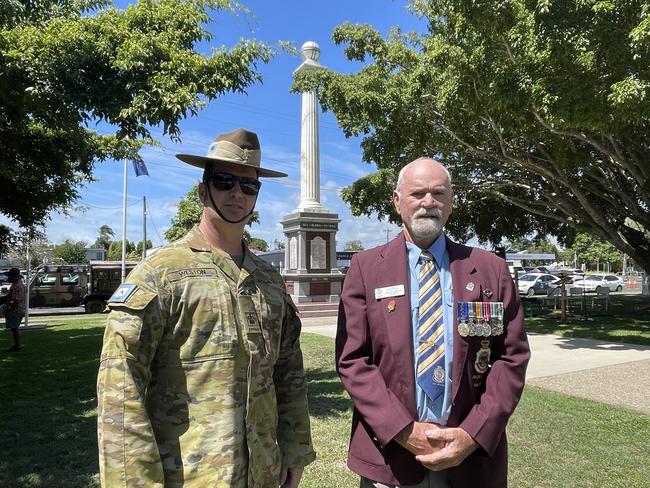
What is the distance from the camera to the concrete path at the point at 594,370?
22.6 feet

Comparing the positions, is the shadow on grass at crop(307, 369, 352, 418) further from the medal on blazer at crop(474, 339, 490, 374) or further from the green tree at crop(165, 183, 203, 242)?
the green tree at crop(165, 183, 203, 242)

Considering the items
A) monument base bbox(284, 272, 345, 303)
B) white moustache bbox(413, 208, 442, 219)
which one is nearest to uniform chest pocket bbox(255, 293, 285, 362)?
white moustache bbox(413, 208, 442, 219)

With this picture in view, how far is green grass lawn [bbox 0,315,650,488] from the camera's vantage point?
4184 millimetres

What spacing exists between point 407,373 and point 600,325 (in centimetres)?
1475

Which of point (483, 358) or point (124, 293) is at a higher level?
point (124, 293)

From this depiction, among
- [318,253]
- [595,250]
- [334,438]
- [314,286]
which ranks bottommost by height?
[334,438]

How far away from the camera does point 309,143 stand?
2211 cm

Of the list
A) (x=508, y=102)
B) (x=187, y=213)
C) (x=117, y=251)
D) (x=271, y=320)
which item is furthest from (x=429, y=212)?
(x=117, y=251)

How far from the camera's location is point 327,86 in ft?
40.0

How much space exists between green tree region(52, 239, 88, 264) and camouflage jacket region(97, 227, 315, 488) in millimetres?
97846

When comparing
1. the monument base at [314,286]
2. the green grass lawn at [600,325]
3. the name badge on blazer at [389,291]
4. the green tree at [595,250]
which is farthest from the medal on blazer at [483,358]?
the green tree at [595,250]

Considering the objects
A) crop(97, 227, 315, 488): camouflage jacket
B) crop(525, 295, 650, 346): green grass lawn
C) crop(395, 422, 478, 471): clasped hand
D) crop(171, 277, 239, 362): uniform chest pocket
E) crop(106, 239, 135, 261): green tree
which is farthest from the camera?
crop(106, 239, 135, 261): green tree

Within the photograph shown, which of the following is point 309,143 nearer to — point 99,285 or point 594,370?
point 99,285

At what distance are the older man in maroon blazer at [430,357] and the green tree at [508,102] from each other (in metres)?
6.26
